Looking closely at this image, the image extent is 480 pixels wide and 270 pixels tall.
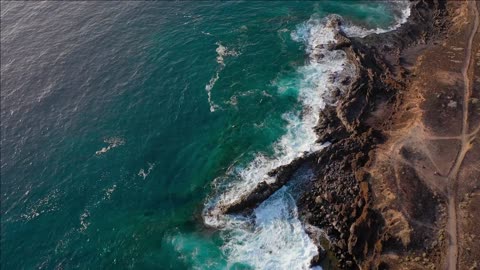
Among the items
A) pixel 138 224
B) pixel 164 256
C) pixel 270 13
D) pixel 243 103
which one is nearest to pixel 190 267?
pixel 164 256

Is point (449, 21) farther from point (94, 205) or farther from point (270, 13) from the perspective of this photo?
point (94, 205)

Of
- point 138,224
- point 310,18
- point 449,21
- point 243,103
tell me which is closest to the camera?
point 138,224

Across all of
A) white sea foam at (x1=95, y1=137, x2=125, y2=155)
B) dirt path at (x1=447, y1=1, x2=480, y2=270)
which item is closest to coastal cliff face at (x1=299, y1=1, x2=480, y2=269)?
dirt path at (x1=447, y1=1, x2=480, y2=270)

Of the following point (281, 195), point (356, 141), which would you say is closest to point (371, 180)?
point (356, 141)

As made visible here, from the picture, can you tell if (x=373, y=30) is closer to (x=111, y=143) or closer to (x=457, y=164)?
(x=457, y=164)

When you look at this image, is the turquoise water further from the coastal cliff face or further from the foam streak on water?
the coastal cliff face
